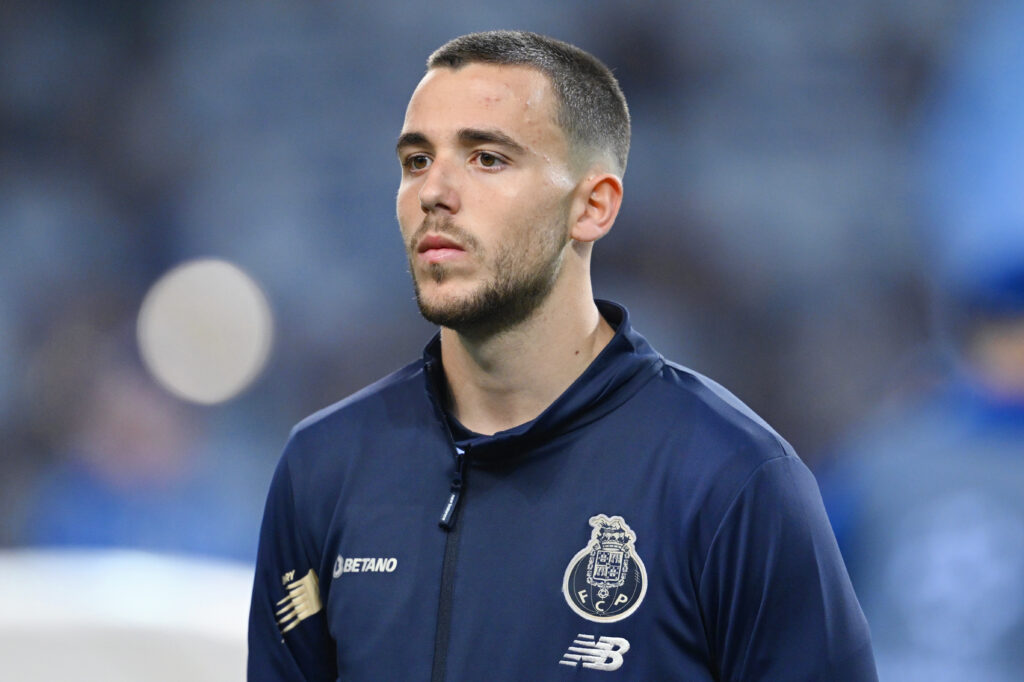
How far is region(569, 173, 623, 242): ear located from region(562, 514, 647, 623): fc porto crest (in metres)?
0.35

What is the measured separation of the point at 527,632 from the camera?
44.2 inches

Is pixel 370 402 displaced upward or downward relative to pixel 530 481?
upward

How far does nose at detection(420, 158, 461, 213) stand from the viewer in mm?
1199

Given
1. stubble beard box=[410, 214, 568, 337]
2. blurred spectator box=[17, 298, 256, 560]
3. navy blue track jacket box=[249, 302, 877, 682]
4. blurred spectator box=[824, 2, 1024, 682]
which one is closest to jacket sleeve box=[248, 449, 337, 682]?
navy blue track jacket box=[249, 302, 877, 682]

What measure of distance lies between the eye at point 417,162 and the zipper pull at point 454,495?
0.33 metres

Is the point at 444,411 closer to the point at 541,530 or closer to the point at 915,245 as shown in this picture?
the point at 541,530

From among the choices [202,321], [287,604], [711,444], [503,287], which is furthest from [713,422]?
[202,321]

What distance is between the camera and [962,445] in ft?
9.46

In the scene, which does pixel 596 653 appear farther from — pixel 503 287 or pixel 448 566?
pixel 503 287

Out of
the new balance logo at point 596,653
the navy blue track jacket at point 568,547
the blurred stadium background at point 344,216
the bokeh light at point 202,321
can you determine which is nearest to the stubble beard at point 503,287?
the navy blue track jacket at point 568,547

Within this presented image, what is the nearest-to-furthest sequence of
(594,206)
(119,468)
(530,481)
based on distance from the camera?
1. (530,481)
2. (594,206)
3. (119,468)

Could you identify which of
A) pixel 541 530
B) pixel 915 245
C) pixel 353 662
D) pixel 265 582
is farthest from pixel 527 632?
pixel 915 245

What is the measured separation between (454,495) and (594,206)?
1.26ft

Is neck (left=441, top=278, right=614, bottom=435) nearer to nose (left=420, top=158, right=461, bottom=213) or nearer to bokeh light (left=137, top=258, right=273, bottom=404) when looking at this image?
nose (left=420, top=158, right=461, bottom=213)
